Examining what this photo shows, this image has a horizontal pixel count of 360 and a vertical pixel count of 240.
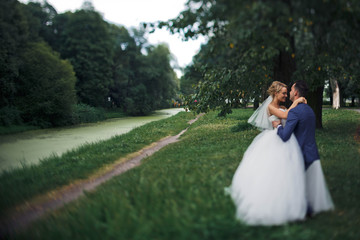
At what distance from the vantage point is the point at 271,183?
12.2 ft

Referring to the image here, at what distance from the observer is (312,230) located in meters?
3.37

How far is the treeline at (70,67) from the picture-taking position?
18203mm

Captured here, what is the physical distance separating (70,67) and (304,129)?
2364 centimetres

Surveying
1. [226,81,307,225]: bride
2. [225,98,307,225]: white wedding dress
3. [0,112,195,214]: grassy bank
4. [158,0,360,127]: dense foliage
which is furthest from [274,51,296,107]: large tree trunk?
[0,112,195,214]: grassy bank

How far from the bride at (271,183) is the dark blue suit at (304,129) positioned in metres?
0.11

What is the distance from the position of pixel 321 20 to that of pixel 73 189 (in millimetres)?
5613

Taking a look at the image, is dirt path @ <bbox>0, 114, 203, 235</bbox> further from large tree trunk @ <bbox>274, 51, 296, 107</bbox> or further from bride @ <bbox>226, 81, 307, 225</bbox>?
large tree trunk @ <bbox>274, 51, 296, 107</bbox>

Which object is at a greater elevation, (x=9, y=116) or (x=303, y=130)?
(x=9, y=116)

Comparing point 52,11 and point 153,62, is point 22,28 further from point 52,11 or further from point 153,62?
point 153,62

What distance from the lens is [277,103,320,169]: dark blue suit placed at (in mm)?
4051

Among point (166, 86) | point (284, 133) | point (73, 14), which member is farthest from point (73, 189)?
point (166, 86)

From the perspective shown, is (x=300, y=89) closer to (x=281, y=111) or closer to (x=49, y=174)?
(x=281, y=111)

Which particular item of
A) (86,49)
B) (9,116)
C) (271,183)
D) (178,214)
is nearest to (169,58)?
(86,49)

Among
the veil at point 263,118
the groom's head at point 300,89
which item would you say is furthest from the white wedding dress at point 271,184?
the groom's head at point 300,89
